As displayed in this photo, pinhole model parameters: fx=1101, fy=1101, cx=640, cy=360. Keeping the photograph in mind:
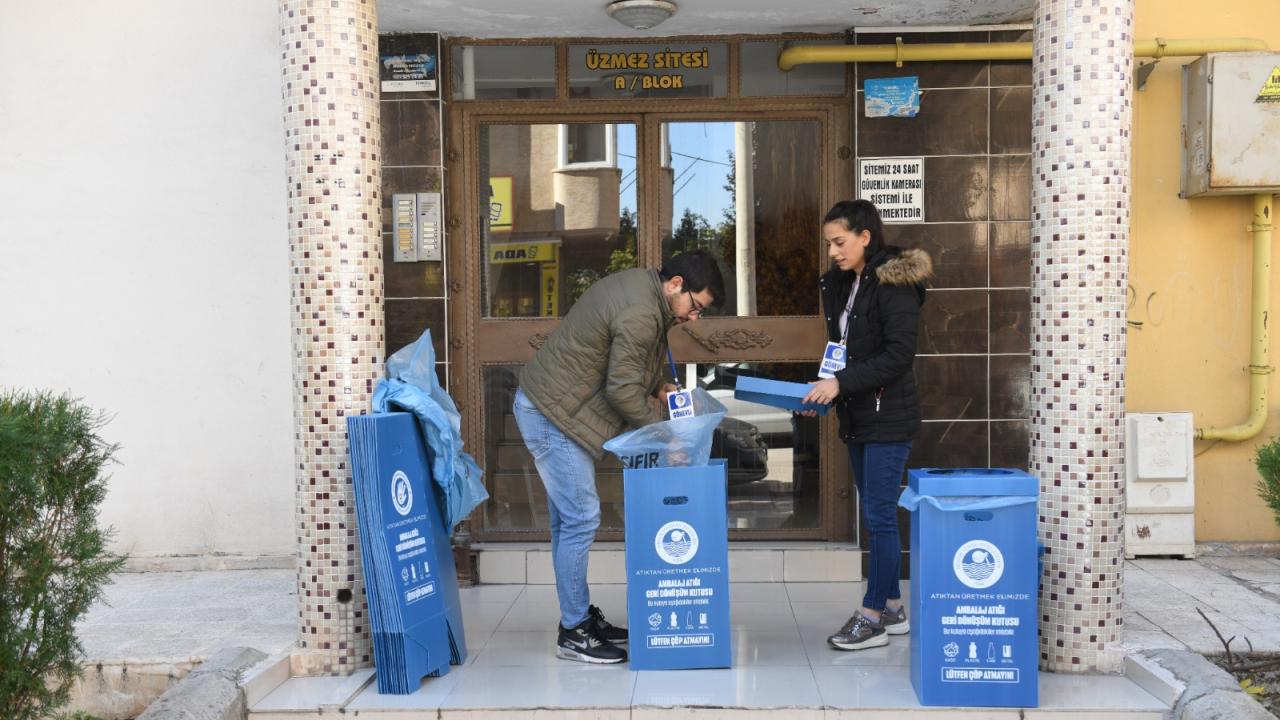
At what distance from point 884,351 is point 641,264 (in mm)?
1910

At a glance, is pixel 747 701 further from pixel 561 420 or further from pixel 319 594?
pixel 319 594

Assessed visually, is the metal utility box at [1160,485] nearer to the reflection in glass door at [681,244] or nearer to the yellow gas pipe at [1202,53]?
the yellow gas pipe at [1202,53]

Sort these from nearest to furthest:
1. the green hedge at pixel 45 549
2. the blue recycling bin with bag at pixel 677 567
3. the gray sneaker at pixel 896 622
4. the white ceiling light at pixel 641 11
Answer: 1. the green hedge at pixel 45 549
2. the blue recycling bin with bag at pixel 677 567
3. the gray sneaker at pixel 896 622
4. the white ceiling light at pixel 641 11

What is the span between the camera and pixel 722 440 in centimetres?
621

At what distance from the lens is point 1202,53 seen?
19.1 ft

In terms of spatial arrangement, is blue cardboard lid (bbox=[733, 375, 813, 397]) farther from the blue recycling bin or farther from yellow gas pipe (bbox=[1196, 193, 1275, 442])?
yellow gas pipe (bbox=[1196, 193, 1275, 442])

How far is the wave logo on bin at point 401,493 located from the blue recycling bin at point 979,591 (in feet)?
6.28

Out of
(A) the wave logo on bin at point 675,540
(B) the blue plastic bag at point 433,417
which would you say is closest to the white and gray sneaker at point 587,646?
(A) the wave logo on bin at point 675,540

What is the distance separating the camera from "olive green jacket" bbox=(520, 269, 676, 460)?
430cm

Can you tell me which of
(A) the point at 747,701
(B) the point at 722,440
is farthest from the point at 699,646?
(B) the point at 722,440

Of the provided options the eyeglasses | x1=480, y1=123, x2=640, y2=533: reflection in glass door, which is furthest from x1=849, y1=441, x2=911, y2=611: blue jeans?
x1=480, y1=123, x2=640, y2=533: reflection in glass door

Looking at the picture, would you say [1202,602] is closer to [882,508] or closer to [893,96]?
[882,508]

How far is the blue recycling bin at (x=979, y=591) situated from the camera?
12.8 feet

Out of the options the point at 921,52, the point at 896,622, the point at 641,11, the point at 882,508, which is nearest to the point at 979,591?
the point at 882,508
